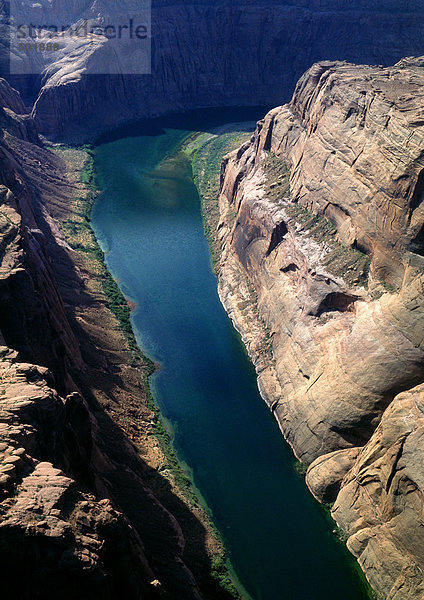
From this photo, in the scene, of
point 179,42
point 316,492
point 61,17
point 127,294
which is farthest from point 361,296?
point 61,17

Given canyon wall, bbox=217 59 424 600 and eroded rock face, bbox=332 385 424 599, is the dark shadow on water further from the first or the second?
eroded rock face, bbox=332 385 424 599

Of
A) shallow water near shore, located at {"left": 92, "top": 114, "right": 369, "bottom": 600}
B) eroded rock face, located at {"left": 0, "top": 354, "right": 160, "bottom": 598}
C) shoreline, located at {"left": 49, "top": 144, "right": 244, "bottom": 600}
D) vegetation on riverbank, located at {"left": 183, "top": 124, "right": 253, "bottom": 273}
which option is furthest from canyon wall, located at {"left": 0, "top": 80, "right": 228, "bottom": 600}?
vegetation on riverbank, located at {"left": 183, "top": 124, "right": 253, "bottom": 273}

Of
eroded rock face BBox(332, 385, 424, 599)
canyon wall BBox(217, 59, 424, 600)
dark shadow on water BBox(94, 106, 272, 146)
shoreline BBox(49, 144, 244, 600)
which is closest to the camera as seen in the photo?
eroded rock face BBox(332, 385, 424, 599)

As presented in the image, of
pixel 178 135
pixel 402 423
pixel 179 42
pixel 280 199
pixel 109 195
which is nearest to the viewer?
pixel 402 423

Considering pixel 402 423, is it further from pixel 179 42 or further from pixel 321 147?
pixel 179 42

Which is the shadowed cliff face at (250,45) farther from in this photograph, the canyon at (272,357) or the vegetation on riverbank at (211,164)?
the canyon at (272,357)

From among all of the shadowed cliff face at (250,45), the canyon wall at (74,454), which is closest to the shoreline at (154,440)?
the canyon wall at (74,454)
